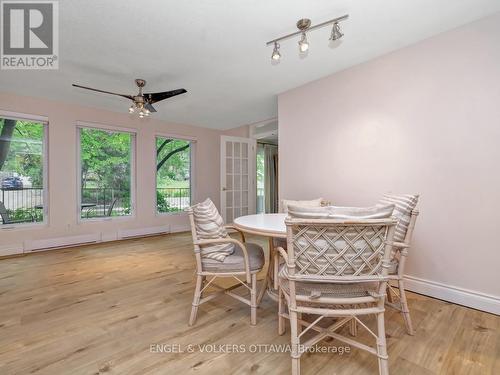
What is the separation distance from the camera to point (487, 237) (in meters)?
2.09

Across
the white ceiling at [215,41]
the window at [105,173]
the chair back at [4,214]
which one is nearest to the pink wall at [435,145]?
the white ceiling at [215,41]

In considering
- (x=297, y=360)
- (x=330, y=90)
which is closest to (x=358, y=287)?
(x=297, y=360)

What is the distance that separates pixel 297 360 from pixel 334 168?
232 centimetres

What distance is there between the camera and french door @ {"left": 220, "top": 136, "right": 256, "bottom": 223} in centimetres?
533

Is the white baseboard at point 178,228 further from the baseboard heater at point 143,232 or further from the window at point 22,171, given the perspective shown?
the window at point 22,171

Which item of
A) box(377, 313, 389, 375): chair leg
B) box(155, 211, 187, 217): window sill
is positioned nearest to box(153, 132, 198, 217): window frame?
box(155, 211, 187, 217): window sill

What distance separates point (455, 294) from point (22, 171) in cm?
559

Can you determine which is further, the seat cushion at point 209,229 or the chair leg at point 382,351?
the seat cushion at point 209,229

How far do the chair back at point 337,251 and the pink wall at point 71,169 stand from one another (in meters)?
4.22

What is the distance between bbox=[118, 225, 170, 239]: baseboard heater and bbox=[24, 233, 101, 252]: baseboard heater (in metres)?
0.39

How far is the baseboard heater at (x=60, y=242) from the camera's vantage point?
12.4 ft

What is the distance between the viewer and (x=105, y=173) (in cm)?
457

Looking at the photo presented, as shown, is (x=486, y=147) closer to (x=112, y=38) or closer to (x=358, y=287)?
(x=358, y=287)

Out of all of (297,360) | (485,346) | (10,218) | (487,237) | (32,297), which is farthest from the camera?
(10,218)
